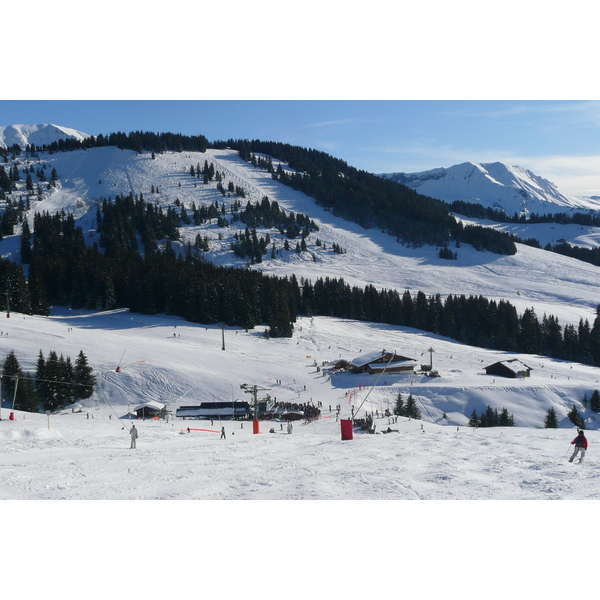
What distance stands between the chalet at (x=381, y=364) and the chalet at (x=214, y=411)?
54.8ft

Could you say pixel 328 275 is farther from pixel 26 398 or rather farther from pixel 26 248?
pixel 26 398

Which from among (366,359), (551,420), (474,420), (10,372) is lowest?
(474,420)

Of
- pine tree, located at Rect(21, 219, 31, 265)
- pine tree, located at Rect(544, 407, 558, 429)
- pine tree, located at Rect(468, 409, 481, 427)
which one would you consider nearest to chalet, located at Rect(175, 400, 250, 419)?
pine tree, located at Rect(468, 409, 481, 427)

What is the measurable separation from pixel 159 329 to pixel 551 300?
89116mm

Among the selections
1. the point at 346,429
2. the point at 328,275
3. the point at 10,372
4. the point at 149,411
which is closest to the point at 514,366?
the point at 149,411

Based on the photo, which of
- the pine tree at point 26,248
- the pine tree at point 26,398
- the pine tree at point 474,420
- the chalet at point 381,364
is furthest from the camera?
the pine tree at point 26,248

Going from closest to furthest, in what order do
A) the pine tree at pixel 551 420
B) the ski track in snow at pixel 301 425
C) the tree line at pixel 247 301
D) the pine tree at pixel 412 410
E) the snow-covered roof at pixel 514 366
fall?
1. the ski track in snow at pixel 301 425
2. the pine tree at pixel 551 420
3. the pine tree at pixel 412 410
4. the snow-covered roof at pixel 514 366
5. the tree line at pixel 247 301

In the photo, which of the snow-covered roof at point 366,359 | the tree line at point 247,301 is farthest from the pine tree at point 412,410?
the tree line at point 247,301

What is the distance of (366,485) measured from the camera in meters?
10.7

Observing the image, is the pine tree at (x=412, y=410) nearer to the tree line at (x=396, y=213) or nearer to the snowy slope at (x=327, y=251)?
the snowy slope at (x=327, y=251)

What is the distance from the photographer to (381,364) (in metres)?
48.3

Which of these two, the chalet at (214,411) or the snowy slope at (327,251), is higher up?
the snowy slope at (327,251)

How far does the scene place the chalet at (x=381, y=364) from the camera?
4838 centimetres

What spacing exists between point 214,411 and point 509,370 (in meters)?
31.5
